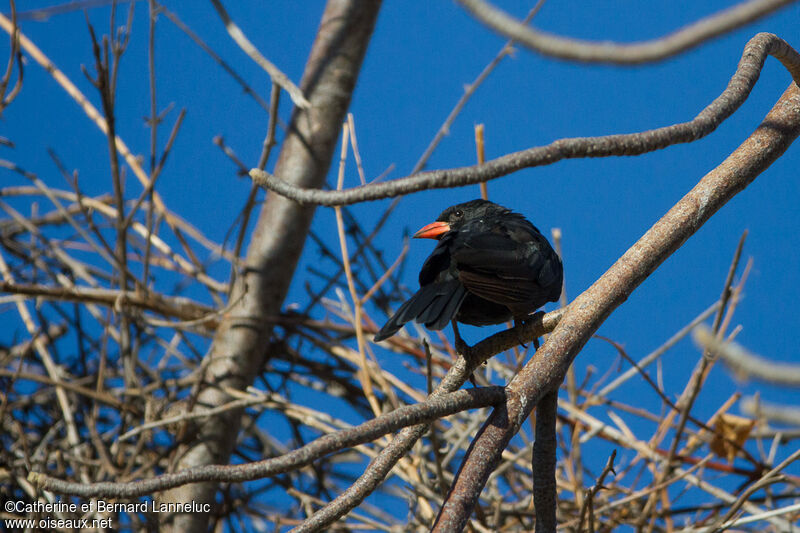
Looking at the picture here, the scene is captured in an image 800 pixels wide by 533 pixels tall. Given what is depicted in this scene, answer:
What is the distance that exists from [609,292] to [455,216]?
4.38ft

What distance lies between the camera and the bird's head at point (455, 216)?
100 inches

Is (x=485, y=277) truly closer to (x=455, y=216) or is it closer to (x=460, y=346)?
(x=460, y=346)

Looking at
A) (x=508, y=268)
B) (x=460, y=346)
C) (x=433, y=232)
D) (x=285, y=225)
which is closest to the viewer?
(x=460, y=346)

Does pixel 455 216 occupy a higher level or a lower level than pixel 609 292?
higher

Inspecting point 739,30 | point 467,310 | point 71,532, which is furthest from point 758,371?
point 71,532

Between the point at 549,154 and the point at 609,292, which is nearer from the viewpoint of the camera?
the point at 549,154

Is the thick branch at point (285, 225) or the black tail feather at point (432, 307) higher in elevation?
the thick branch at point (285, 225)

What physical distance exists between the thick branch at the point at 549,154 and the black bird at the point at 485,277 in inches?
28.1

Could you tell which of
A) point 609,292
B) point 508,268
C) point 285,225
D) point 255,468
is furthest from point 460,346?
point 285,225

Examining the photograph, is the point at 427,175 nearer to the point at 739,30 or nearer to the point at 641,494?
the point at 739,30

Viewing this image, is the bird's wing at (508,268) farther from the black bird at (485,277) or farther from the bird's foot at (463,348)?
the bird's foot at (463,348)

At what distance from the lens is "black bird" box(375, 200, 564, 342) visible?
1782 mm

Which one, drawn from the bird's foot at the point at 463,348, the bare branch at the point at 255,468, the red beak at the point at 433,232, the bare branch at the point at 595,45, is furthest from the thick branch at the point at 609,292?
the red beak at the point at 433,232

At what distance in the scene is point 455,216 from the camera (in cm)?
265
